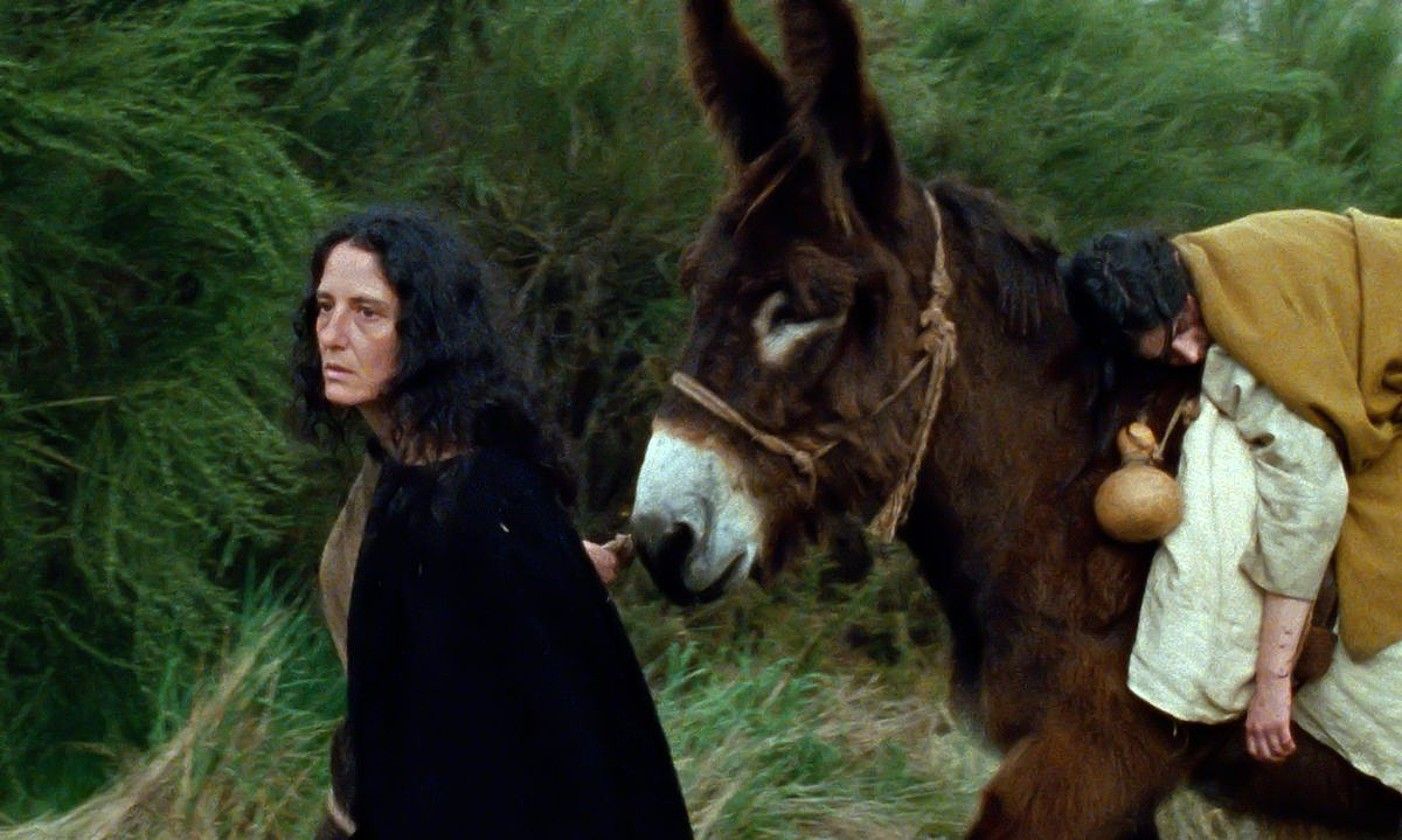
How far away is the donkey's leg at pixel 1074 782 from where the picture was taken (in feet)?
10.6

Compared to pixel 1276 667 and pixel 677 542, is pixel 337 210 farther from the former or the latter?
pixel 1276 667

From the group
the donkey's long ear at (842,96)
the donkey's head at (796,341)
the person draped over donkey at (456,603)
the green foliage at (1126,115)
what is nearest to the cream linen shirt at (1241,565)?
the donkey's head at (796,341)

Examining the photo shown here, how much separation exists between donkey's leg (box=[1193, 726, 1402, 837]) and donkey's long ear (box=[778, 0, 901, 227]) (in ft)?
3.60

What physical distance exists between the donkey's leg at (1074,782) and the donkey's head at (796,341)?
0.51 meters

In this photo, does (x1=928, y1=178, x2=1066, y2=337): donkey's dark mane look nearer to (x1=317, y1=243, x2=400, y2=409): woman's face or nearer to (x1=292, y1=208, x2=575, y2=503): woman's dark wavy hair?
(x1=292, y1=208, x2=575, y2=503): woman's dark wavy hair

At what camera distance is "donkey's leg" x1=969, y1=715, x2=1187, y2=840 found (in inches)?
127

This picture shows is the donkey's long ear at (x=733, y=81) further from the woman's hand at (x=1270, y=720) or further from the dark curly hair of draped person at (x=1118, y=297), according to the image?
the woman's hand at (x=1270, y=720)

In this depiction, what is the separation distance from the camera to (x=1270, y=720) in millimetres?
3209

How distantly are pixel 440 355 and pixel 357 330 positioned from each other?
0.13 m

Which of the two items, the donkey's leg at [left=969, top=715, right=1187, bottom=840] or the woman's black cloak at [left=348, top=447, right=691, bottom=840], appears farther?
the donkey's leg at [left=969, top=715, right=1187, bottom=840]

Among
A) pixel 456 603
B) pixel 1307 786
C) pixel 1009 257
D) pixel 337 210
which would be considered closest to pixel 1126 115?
pixel 337 210

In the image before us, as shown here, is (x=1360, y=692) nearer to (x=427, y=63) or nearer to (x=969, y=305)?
(x=969, y=305)

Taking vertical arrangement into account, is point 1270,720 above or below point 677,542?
below

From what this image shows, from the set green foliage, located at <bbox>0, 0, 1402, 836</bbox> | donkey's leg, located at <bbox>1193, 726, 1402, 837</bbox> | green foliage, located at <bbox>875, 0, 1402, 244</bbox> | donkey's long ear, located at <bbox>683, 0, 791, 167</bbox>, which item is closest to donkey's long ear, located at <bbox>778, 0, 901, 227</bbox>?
donkey's long ear, located at <bbox>683, 0, 791, 167</bbox>
